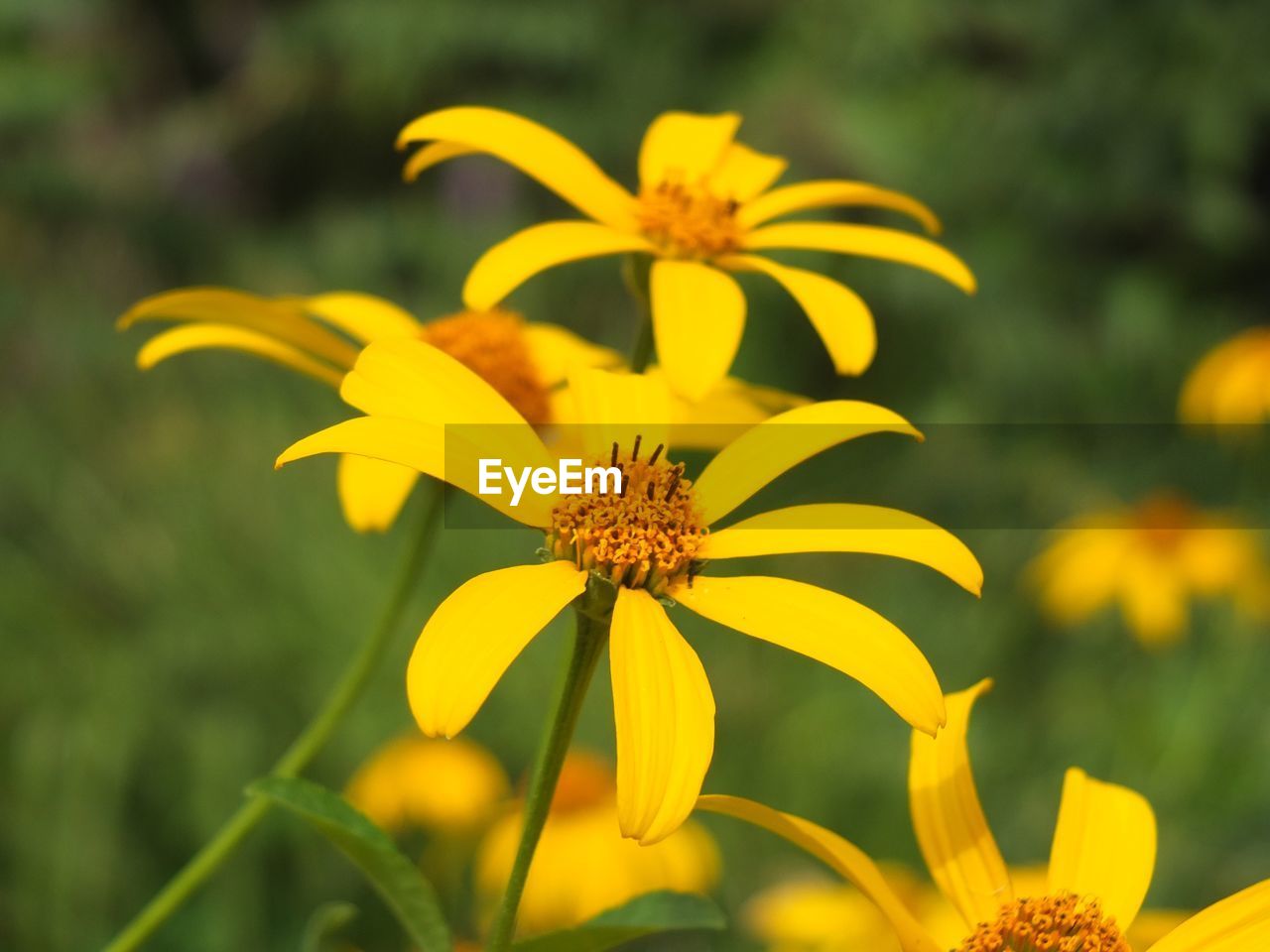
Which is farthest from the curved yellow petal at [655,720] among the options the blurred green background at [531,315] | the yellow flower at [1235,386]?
the yellow flower at [1235,386]

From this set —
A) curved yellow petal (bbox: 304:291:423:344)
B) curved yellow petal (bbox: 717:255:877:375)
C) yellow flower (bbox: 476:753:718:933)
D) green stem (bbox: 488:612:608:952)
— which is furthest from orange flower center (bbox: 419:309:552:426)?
yellow flower (bbox: 476:753:718:933)

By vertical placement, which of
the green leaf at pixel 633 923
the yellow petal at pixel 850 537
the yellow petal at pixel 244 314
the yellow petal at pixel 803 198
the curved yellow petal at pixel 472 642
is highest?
the yellow petal at pixel 803 198

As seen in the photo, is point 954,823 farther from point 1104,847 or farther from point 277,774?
point 277,774

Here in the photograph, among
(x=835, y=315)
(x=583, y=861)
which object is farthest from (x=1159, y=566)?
(x=835, y=315)

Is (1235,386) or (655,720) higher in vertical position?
(1235,386)

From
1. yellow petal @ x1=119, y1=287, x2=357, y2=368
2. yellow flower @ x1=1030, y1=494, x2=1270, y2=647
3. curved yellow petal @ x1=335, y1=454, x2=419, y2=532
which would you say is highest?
yellow flower @ x1=1030, y1=494, x2=1270, y2=647

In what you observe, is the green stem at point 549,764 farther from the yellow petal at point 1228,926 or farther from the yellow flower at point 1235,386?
the yellow flower at point 1235,386

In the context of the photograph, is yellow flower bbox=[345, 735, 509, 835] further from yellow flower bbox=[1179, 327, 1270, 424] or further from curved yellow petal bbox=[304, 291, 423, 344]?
yellow flower bbox=[1179, 327, 1270, 424]
